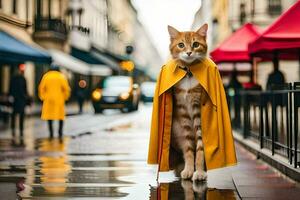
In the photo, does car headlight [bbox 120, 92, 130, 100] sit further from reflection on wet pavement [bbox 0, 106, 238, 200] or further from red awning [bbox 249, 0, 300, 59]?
red awning [bbox 249, 0, 300, 59]

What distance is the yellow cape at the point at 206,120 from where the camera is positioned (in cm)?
782

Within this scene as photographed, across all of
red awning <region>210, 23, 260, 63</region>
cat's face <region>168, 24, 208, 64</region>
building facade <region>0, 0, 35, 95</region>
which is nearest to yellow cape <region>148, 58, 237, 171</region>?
cat's face <region>168, 24, 208, 64</region>

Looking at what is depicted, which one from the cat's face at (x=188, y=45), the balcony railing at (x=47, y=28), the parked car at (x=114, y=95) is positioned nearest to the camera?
the cat's face at (x=188, y=45)

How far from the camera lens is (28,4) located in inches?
1505

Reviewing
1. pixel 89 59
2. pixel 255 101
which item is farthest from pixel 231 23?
pixel 255 101

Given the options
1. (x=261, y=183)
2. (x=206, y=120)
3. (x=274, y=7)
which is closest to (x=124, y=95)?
(x=274, y=7)

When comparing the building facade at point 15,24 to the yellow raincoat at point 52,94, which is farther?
the building facade at point 15,24

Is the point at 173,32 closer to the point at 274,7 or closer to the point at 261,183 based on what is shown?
the point at 261,183

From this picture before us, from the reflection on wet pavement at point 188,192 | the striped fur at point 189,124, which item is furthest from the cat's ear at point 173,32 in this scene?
the reflection on wet pavement at point 188,192

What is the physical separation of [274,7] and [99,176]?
39.9 m

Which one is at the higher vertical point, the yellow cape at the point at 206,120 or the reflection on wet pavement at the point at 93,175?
the yellow cape at the point at 206,120

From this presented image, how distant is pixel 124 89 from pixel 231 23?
19849 millimetres

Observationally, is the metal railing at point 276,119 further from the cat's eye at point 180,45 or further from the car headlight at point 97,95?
the car headlight at point 97,95

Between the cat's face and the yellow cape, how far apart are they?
0.12 metres
